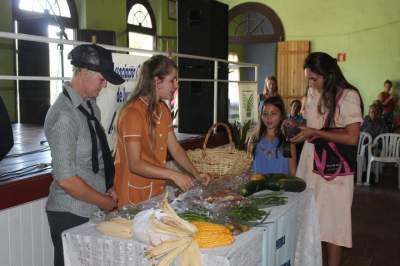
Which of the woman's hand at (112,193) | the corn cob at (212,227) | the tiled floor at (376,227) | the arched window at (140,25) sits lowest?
the tiled floor at (376,227)

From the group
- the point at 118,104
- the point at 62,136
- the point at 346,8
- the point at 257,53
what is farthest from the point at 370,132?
the point at 257,53

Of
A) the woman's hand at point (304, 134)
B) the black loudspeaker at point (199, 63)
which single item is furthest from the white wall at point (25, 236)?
the black loudspeaker at point (199, 63)

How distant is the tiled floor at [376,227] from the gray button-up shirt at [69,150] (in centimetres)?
247

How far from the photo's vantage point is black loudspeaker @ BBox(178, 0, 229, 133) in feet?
16.2

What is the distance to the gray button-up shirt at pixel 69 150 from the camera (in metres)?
1.79

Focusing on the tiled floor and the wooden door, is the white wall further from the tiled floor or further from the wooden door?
the wooden door

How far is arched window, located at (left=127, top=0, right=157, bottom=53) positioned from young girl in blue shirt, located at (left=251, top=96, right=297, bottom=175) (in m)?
6.39

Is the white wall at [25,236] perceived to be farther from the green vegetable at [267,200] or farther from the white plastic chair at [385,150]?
the white plastic chair at [385,150]

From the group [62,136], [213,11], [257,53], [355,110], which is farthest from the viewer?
[257,53]

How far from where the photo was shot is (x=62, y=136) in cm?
180

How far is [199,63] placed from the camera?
16.1 ft

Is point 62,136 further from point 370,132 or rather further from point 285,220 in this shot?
point 370,132

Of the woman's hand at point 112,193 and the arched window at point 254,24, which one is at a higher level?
the arched window at point 254,24

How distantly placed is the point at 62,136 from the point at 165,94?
61cm
